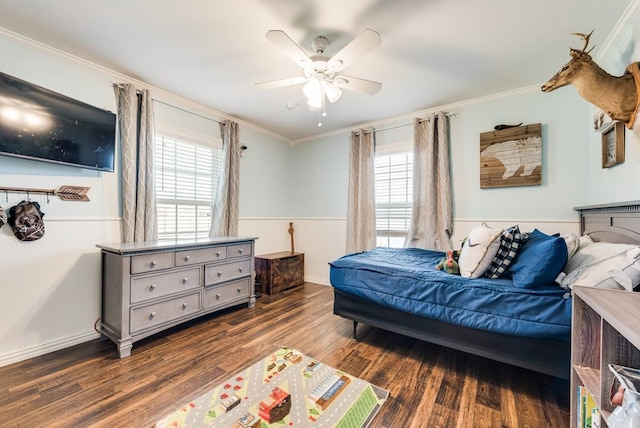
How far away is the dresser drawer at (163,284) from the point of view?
213cm

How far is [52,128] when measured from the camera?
2.03 metres

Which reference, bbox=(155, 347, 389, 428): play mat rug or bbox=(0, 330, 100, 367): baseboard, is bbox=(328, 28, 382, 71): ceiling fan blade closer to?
bbox=(155, 347, 389, 428): play mat rug

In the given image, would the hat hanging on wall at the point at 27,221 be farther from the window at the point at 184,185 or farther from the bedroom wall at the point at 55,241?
the window at the point at 184,185

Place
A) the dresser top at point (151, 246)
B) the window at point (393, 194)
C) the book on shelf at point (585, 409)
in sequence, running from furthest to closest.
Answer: the window at point (393, 194) → the dresser top at point (151, 246) → the book on shelf at point (585, 409)

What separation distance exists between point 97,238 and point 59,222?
0.96 ft

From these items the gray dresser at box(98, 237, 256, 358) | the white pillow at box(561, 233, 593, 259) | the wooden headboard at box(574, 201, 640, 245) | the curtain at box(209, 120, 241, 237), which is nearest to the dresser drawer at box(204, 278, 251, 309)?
the gray dresser at box(98, 237, 256, 358)

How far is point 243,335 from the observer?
2.41 metres

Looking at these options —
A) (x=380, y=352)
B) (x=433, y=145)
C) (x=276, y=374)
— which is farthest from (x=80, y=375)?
(x=433, y=145)

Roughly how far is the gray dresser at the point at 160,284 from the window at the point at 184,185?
0.67m

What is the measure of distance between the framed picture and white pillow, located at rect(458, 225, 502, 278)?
99 cm

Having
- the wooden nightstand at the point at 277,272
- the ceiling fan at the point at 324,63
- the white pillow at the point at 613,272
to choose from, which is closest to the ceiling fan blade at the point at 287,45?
the ceiling fan at the point at 324,63

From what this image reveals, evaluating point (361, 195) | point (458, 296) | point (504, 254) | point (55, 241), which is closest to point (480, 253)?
point (504, 254)

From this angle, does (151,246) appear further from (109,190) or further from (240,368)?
(240,368)

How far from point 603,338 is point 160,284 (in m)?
2.73
